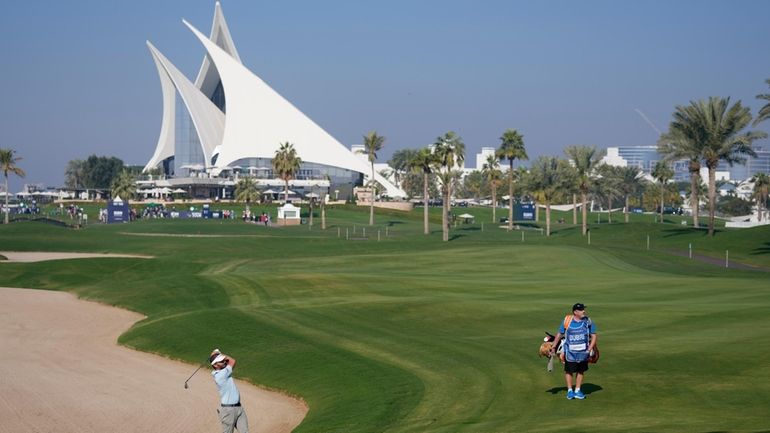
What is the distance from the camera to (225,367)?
14.4m

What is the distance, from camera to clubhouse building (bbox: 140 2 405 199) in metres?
159

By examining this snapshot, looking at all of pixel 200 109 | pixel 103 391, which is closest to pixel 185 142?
pixel 200 109

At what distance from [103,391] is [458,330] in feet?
28.4

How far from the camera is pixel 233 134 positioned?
159 metres

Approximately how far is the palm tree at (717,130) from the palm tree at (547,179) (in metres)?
13.0

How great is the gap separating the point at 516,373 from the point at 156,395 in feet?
23.3

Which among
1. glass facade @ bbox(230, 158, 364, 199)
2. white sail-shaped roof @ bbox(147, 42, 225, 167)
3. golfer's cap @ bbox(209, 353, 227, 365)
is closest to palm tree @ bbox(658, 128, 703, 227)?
golfer's cap @ bbox(209, 353, 227, 365)

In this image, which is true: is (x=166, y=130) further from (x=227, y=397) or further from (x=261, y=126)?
(x=227, y=397)

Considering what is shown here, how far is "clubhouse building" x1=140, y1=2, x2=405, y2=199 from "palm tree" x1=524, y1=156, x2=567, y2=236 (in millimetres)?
41528

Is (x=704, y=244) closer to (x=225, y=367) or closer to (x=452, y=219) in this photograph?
(x=452, y=219)

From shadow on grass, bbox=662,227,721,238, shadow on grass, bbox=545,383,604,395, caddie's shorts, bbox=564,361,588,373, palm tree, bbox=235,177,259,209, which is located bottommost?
shadow on grass, bbox=545,383,604,395

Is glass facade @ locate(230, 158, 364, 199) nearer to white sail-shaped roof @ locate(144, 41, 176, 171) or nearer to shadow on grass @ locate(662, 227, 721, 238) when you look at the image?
white sail-shaped roof @ locate(144, 41, 176, 171)

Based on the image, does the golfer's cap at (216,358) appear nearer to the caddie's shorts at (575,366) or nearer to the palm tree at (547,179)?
the caddie's shorts at (575,366)

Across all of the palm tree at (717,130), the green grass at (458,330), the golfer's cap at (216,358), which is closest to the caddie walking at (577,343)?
the green grass at (458,330)
